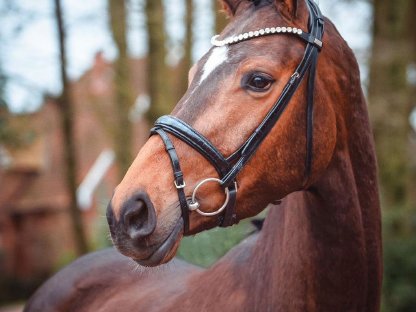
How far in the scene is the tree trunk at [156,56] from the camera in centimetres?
1105

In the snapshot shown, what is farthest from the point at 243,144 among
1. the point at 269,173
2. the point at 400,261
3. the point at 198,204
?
the point at 400,261

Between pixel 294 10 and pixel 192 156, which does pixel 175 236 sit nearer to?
pixel 192 156

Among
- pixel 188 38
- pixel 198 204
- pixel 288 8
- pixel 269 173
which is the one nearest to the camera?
pixel 198 204

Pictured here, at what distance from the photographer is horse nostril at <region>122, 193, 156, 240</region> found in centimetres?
201

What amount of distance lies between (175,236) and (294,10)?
1.06 m

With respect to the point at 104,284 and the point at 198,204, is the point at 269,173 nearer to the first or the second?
the point at 198,204

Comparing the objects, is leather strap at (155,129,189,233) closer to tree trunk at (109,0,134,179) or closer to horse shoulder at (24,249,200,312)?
horse shoulder at (24,249,200,312)

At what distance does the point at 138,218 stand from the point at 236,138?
0.49m

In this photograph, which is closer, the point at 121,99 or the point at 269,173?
the point at 269,173

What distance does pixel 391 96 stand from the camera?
10250 mm

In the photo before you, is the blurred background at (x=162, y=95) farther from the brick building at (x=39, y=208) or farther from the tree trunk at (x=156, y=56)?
the brick building at (x=39, y=208)

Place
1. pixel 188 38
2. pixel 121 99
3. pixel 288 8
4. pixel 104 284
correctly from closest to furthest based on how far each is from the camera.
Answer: pixel 288 8 < pixel 104 284 < pixel 121 99 < pixel 188 38

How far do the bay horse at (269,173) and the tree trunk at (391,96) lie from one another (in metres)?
7.99

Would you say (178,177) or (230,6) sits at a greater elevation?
(230,6)
